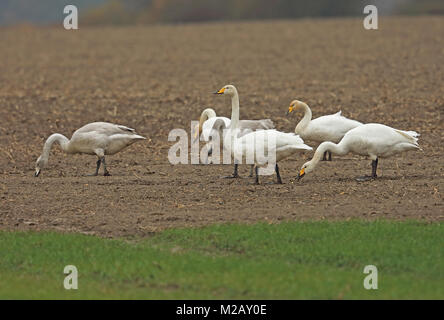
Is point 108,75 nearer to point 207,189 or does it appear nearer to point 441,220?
point 207,189

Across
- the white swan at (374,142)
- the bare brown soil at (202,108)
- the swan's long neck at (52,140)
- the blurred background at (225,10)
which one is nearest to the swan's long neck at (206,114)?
the bare brown soil at (202,108)

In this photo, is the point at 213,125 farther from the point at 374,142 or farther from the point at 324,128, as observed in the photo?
the point at 374,142

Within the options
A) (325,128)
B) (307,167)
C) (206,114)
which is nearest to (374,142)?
(307,167)

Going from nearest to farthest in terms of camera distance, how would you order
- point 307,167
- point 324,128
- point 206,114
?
point 307,167
point 324,128
point 206,114

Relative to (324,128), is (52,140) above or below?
below

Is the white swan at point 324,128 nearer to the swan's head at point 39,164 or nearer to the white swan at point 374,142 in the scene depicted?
the white swan at point 374,142

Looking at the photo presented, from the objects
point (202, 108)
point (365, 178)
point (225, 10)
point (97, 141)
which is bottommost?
point (365, 178)

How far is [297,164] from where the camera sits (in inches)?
593

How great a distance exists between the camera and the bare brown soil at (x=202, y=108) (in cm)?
1138

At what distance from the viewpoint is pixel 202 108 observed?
21.0m

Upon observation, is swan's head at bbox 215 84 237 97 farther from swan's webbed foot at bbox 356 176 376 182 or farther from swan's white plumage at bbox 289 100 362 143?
swan's webbed foot at bbox 356 176 376 182

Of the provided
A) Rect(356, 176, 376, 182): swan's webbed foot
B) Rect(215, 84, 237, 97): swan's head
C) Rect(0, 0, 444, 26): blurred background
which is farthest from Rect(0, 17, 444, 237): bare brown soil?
Rect(0, 0, 444, 26): blurred background

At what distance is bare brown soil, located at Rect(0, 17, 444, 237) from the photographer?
11.4 m
